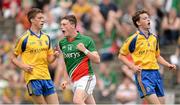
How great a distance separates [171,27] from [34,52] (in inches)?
317

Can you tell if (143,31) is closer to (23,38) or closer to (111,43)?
(23,38)

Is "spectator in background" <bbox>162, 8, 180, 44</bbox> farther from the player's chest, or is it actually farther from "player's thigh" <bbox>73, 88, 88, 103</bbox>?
"player's thigh" <bbox>73, 88, 88, 103</bbox>

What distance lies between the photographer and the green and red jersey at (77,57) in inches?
569

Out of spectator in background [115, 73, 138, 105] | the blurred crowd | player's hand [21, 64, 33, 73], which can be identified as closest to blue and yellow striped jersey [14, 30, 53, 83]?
player's hand [21, 64, 33, 73]

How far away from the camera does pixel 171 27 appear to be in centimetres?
2242

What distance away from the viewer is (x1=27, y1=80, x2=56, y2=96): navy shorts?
15.1m

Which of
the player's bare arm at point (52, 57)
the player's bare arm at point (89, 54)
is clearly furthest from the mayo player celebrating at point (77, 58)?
the player's bare arm at point (52, 57)

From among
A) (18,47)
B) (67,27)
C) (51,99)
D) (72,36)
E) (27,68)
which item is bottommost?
(51,99)

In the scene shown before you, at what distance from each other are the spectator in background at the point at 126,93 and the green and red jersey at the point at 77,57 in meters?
5.78

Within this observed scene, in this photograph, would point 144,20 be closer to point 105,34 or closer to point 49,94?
point 49,94

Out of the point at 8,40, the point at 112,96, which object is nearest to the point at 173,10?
the point at 112,96

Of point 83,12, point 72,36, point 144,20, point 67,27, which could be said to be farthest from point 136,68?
point 83,12

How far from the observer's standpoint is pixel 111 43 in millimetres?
22641

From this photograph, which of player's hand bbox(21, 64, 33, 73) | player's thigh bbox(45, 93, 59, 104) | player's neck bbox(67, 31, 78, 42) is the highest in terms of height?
player's neck bbox(67, 31, 78, 42)
